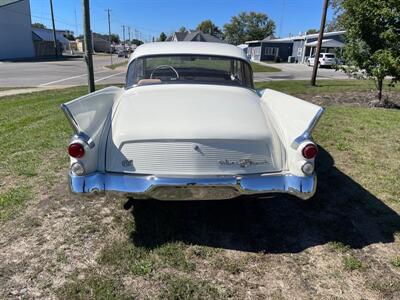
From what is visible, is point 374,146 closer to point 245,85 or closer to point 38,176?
point 245,85

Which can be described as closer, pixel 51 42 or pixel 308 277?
pixel 308 277

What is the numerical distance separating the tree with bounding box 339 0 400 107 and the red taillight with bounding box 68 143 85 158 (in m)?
8.35

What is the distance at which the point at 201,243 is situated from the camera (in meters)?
3.17

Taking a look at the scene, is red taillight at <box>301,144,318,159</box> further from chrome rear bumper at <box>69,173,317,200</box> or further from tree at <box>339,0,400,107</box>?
tree at <box>339,0,400,107</box>

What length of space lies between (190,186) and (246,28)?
95882 millimetres

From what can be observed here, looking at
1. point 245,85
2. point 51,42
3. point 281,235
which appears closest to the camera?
point 281,235

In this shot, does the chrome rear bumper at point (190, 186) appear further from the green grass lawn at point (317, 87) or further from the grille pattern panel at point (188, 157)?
the green grass lawn at point (317, 87)

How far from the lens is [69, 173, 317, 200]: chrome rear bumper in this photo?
291 centimetres

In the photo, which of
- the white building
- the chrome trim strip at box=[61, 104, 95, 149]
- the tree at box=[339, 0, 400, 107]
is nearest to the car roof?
the chrome trim strip at box=[61, 104, 95, 149]

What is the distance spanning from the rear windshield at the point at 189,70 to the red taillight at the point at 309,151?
1.68m

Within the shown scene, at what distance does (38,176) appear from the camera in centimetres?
449

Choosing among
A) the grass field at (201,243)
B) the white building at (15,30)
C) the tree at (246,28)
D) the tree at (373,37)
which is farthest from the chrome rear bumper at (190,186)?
the tree at (246,28)

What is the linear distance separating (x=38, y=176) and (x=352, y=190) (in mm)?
3882

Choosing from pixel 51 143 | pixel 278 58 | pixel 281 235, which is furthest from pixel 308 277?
pixel 278 58
